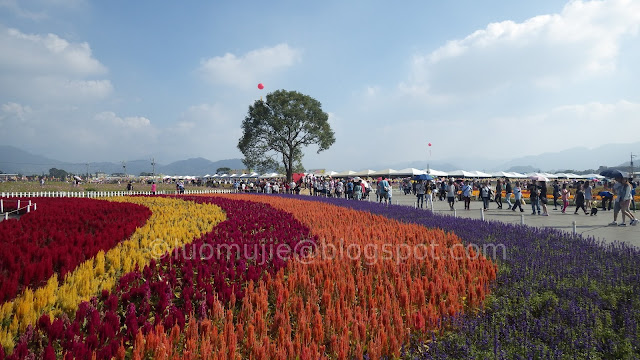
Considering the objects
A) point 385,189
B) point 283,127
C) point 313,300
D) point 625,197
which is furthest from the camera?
point 283,127

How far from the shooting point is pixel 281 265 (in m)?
5.27

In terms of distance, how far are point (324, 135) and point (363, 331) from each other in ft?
142

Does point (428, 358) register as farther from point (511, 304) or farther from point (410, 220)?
point (410, 220)

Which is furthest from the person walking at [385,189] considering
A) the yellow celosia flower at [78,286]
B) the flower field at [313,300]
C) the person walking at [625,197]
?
the yellow celosia flower at [78,286]

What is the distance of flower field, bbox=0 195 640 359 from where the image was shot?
298cm

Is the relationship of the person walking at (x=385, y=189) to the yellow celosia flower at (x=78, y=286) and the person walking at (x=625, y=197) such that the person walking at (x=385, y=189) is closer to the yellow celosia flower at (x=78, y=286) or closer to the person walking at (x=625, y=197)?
the person walking at (x=625, y=197)

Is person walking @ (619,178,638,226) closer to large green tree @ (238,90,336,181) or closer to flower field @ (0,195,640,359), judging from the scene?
flower field @ (0,195,640,359)

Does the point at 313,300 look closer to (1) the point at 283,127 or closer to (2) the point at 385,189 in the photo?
(2) the point at 385,189

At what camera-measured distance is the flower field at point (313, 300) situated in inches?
117

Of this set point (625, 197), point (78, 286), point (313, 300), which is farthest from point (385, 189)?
point (78, 286)

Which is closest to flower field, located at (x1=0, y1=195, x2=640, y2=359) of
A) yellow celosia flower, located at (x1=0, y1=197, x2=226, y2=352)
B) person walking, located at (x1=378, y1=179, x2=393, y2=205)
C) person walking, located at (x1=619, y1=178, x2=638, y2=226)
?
yellow celosia flower, located at (x1=0, y1=197, x2=226, y2=352)

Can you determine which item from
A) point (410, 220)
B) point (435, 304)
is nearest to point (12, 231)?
point (435, 304)

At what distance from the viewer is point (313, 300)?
4055 millimetres

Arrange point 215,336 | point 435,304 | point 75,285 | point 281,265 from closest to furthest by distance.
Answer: point 215,336 < point 75,285 < point 435,304 < point 281,265
